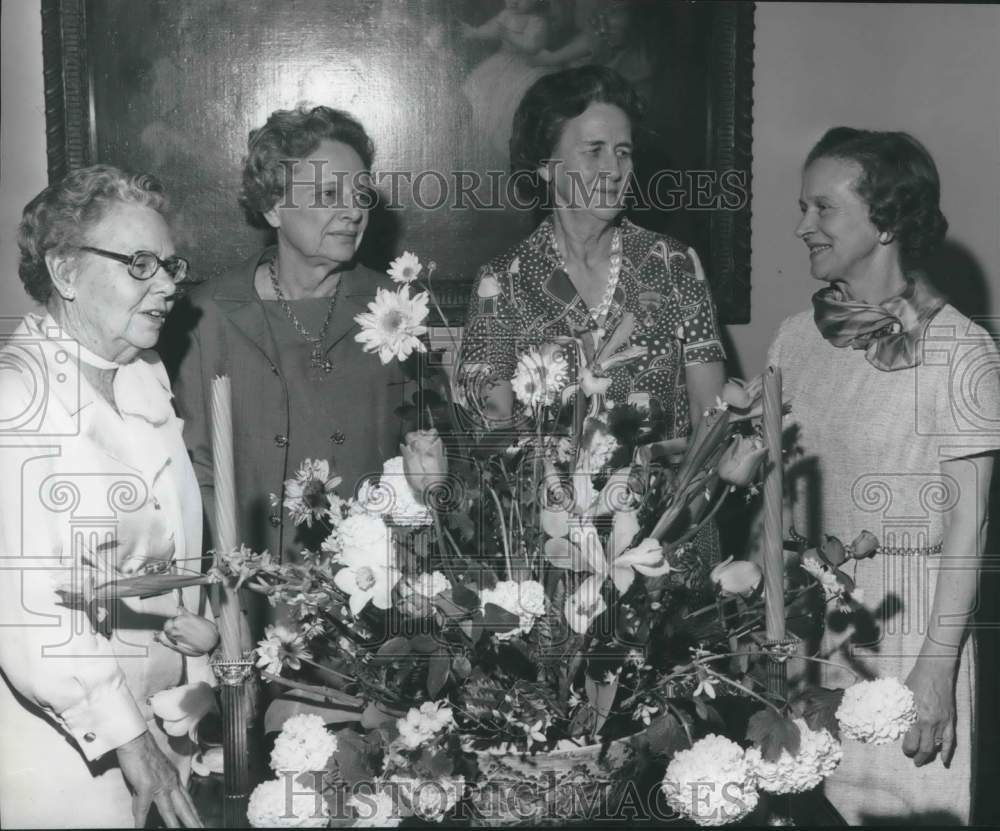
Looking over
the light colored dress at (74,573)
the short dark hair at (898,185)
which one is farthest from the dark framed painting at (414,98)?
the light colored dress at (74,573)

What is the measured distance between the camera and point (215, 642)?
974 millimetres

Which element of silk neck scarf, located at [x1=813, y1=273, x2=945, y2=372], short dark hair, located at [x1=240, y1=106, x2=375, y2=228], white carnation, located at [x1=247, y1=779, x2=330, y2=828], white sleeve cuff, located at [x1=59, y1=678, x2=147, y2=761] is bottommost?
white sleeve cuff, located at [x1=59, y1=678, x2=147, y2=761]

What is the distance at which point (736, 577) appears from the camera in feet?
3.26

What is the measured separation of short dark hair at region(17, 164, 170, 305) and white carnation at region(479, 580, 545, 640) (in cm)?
74

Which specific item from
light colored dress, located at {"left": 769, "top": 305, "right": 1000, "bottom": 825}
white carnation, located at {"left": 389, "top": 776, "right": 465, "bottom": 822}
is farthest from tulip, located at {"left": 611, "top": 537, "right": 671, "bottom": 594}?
light colored dress, located at {"left": 769, "top": 305, "right": 1000, "bottom": 825}

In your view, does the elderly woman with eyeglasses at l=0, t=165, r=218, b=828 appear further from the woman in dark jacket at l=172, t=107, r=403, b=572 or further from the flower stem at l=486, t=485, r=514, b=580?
the flower stem at l=486, t=485, r=514, b=580

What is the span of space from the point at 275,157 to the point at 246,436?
15.1 inches

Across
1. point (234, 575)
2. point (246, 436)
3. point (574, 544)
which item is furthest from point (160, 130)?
point (574, 544)

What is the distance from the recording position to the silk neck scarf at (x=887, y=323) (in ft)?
5.03

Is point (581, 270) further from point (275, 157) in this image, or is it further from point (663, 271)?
point (275, 157)

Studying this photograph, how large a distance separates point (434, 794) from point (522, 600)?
0.59 ft

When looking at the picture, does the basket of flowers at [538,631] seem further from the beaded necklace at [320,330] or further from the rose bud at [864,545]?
the beaded necklace at [320,330]

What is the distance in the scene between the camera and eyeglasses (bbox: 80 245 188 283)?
4.37 ft

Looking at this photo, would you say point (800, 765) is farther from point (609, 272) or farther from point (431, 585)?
point (609, 272)
